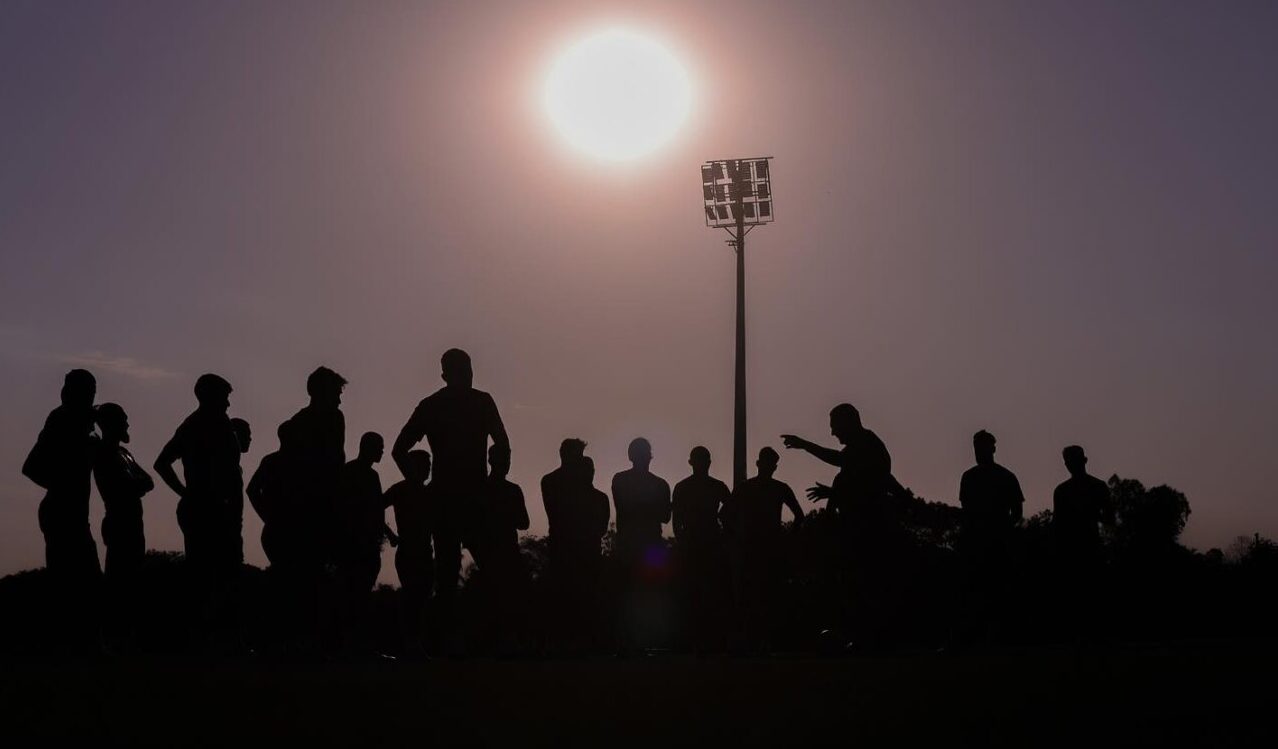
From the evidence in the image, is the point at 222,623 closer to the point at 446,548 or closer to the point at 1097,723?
the point at 446,548

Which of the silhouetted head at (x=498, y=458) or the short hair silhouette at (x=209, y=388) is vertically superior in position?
the short hair silhouette at (x=209, y=388)

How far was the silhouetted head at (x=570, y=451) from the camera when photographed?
11.3 metres

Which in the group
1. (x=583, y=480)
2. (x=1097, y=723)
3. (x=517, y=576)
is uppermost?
(x=583, y=480)

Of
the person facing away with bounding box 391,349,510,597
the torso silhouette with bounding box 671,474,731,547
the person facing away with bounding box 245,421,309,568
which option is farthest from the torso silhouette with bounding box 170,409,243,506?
the torso silhouette with bounding box 671,474,731,547

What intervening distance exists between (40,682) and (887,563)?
22.4 feet

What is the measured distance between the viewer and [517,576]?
32.7 ft

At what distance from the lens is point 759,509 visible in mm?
11984

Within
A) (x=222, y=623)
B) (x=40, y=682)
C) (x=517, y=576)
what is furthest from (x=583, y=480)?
(x=40, y=682)

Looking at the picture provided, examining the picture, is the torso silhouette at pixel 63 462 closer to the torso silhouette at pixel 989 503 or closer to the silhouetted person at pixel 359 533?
the silhouetted person at pixel 359 533

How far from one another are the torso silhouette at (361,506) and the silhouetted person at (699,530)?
2799 millimetres

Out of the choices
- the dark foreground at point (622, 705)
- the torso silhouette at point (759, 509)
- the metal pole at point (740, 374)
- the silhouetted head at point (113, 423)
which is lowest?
the dark foreground at point (622, 705)

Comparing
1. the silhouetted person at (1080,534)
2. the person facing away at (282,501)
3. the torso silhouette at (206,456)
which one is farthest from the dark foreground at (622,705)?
the silhouetted person at (1080,534)

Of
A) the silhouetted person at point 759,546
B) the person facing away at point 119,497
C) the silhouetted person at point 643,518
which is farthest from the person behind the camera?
the silhouetted person at point 759,546

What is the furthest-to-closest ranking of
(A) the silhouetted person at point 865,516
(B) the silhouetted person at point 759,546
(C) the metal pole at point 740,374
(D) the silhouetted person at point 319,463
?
(C) the metal pole at point 740,374 < (B) the silhouetted person at point 759,546 < (A) the silhouetted person at point 865,516 < (D) the silhouetted person at point 319,463
